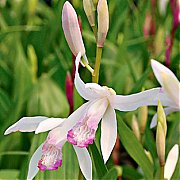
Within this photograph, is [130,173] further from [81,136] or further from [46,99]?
[81,136]

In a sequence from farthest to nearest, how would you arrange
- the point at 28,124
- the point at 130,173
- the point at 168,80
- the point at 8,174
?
the point at 130,173 → the point at 8,174 → the point at 28,124 → the point at 168,80

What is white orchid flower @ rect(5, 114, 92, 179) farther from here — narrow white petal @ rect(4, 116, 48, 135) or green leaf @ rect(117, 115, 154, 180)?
green leaf @ rect(117, 115, 154, 180)

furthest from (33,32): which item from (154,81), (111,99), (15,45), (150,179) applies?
(111,99)

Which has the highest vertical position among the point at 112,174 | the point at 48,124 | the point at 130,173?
the point at 48,124

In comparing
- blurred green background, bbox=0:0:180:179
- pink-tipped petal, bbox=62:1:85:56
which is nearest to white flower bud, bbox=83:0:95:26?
pink-tipped petal, bbox=62:1:85:56

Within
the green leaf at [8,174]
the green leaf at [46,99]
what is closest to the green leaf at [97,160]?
the green leaf at [8,174]

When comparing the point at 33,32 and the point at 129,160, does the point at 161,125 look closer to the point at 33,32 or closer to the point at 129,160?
the point at 129,160

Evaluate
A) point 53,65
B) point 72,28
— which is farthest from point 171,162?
point 53,65
